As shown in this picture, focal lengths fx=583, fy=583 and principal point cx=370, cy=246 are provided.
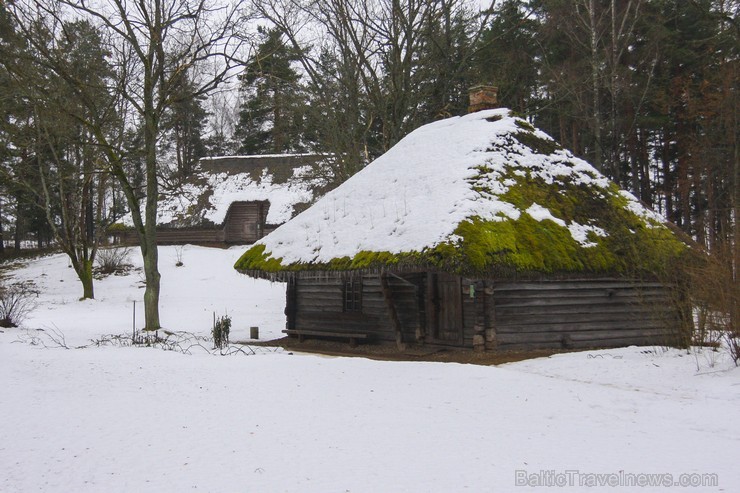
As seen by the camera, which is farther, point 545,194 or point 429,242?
point 545,194

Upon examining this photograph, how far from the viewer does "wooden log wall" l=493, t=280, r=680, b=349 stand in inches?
482

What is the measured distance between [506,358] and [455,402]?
377cm

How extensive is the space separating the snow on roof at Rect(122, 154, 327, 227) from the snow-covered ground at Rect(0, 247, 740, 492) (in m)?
24.5

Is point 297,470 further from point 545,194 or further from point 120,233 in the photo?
point 120,233

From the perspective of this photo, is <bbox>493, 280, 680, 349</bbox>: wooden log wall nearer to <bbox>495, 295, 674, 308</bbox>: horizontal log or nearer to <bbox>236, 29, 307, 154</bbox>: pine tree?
<bbox>495, 295, 674, 308</bbox>: horizontal log

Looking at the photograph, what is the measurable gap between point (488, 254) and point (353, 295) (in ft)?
16.2

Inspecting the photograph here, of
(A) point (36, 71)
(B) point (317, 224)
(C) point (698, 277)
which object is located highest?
(A) point (36, 71)

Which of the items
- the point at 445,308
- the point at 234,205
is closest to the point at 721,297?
the point at 445,308

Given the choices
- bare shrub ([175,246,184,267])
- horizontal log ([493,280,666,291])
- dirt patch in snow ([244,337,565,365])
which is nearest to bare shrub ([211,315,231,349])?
dirt patch in snow ([244,337,565,365])

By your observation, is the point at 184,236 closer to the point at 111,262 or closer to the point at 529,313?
the point at 111,262

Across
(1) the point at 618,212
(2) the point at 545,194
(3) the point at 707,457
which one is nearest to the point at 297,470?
(3) the point at 707,457

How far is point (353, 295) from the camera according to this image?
15.1m

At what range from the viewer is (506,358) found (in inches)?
447

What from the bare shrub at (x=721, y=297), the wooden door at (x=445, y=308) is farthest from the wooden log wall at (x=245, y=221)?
the bare shrub at (x=721, y=297)
